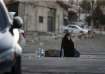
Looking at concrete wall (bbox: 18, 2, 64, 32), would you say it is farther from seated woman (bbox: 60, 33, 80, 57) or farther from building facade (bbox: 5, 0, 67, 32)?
seated woman (bbox: 60, 33, 80, 57)

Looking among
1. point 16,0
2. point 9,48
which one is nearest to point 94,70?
point 9,48

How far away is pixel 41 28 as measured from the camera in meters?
51.9

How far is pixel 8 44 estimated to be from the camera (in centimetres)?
744

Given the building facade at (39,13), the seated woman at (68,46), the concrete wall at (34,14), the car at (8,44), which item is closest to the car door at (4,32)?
the car at (8,44)

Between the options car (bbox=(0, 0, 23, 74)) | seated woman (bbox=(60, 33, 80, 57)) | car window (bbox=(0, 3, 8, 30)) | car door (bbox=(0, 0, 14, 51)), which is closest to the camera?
car (bbox=(0, 0, 23, 74))

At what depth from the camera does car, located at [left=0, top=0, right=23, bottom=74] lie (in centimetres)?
725

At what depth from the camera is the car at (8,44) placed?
7246 millimetres

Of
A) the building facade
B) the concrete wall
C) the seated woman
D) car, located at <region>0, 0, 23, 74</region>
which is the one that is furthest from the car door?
the concrete wall

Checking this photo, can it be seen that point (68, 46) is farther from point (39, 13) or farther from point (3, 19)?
point (39, 13)

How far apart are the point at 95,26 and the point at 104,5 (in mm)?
3547

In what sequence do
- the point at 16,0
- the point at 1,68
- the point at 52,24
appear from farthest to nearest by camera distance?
the point at 52,24
the point at 16,0
the point at 1,68

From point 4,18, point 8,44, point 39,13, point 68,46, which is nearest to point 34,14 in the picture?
point 39,13

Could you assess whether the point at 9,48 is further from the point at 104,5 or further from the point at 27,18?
the point at 104,5

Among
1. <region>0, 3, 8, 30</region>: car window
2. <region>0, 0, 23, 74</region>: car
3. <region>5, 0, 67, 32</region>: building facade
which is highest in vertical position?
<region>0, 3, 8, 30</region>: car window
